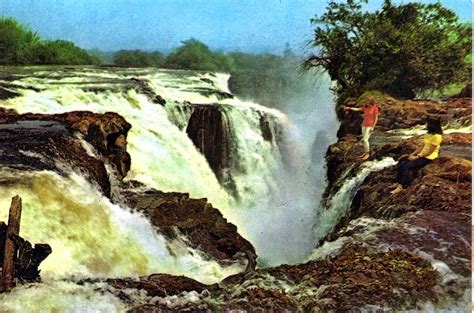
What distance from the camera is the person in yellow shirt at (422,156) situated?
3.22 metres

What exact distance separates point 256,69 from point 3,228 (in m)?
1.22

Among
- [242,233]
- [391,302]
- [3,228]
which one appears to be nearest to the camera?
[3,228]

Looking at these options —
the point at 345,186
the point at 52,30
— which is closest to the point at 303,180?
the point at 345,186

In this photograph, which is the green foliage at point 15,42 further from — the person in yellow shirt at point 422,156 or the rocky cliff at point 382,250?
the person in yellow shirt at point 422,156

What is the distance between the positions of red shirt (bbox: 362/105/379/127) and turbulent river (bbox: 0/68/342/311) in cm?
14

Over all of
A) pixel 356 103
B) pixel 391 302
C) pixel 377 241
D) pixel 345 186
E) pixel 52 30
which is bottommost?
pixel 391 302

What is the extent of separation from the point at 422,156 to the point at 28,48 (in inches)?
68.2

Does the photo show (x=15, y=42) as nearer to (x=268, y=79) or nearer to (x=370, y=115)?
(x=268, y=79)

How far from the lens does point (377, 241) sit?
3182mm

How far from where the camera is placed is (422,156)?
10.6 feet

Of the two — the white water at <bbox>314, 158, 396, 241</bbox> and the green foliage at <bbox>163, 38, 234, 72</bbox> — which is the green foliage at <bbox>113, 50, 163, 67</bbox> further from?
the white water at <bbox>314, 158, 396, 241</bbox>

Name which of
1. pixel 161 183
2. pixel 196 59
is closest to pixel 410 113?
pixel 196 59

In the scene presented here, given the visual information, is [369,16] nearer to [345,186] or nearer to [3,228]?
[345,186]

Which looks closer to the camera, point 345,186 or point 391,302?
point 391,302
